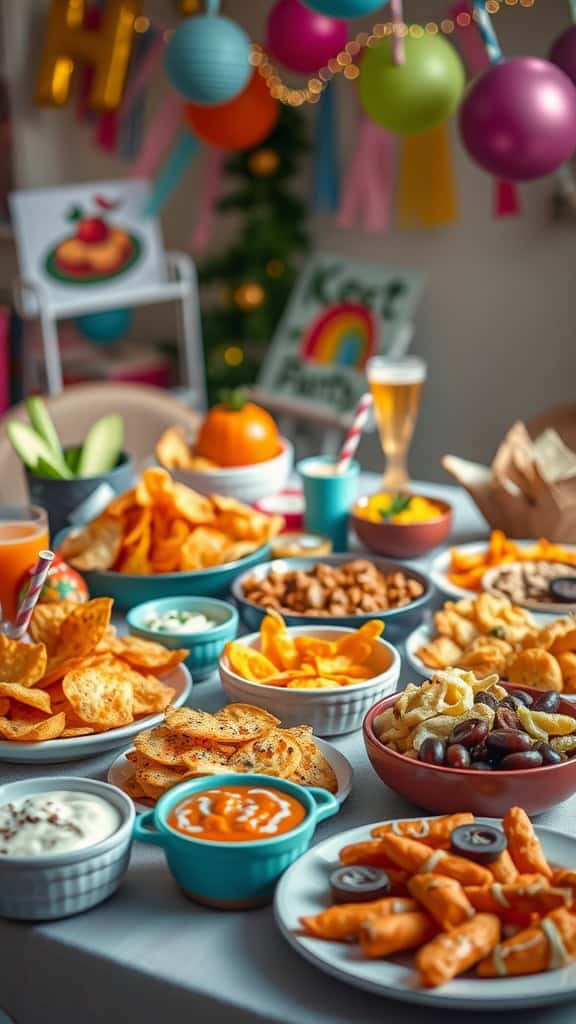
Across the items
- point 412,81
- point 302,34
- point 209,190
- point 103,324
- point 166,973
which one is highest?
point 302,34

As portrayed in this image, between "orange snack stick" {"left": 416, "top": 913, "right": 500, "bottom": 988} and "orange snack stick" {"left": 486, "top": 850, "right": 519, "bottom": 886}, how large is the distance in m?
0.05

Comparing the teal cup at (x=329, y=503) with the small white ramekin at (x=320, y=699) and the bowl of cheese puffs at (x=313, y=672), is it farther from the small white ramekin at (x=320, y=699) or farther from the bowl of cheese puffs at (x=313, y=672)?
the small white ramekin at (x=320, y=699)

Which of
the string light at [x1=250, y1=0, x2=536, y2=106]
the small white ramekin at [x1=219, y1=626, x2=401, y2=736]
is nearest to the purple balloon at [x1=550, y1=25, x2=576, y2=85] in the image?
the small white ramekin at [x1=219, y1=626, x2=401, y2=736]

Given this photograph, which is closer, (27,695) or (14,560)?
(27,695)

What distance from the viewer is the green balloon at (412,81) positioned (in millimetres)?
2023

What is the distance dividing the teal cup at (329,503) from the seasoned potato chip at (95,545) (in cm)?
34

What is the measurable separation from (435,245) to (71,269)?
1.19 m

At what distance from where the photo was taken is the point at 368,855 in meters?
1.07

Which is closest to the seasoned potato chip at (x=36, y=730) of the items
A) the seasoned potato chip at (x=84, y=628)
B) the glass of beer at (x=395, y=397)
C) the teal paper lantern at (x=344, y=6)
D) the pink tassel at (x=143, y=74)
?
the seasoned potato chip at (x=84, y=628)

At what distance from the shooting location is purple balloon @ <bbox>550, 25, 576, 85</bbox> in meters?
1.90

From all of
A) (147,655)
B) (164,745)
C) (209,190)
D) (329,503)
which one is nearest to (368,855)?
(164,745)

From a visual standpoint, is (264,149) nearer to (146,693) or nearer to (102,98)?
(102,98)

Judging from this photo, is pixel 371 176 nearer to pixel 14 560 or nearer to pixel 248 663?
pixel 14 560

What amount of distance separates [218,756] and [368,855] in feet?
0.74
